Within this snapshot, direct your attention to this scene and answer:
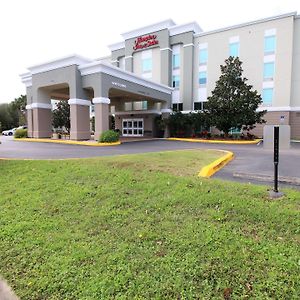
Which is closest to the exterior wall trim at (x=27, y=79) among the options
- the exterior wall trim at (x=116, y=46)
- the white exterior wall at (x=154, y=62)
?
the exterior wall trim at (x=116, y=46)

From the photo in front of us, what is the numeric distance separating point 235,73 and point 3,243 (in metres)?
23.0

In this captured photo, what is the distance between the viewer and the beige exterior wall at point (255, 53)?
25895 millimetres

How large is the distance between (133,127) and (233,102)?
14.7 m

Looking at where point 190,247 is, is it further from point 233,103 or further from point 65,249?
point 233,103

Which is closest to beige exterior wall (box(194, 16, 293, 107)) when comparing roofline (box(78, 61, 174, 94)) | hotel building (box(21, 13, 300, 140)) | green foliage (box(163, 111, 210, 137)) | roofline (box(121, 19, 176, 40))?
hotel building (box(21, 13, 300, 140))

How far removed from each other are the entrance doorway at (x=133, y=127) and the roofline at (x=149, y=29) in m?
11.7

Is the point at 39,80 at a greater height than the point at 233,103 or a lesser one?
greater

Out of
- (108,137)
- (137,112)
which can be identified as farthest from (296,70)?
(108,137)

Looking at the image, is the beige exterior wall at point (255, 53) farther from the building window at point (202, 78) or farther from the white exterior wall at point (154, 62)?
the white exterior wall at point (154, 62)

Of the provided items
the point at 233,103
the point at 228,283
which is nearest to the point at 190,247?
the point at 228,283

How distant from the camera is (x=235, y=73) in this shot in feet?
74.9

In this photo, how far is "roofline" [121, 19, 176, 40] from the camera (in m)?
31.5

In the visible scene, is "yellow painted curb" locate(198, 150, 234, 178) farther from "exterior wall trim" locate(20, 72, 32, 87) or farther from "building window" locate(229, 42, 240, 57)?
"exterior wall trim" locate(20, 72, 32, 87)

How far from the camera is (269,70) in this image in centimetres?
2686
